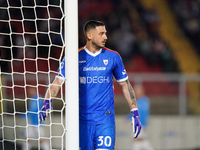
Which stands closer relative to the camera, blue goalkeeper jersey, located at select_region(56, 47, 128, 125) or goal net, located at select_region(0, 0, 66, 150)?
blue goalkeeper jersey, located at select_region(56, 47, 128, 125)

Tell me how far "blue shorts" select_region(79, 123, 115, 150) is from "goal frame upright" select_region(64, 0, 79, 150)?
0.62 metres

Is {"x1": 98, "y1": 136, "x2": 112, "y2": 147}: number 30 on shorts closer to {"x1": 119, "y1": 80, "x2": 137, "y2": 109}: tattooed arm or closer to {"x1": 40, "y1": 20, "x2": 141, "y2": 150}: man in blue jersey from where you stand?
{"x1": 40, "y1": 20, "x2": 141, "y2": 150}: man in blue jersey

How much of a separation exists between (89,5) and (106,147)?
31.1ft

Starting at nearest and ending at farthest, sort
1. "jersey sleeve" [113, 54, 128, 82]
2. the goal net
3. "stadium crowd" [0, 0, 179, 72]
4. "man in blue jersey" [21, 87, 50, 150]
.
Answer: "jersey sleeve" [113, 54, 128, 82] → the goal net → "man in blue jersey" [21, 87, 50, 150] → "stadium crowd" [0, 0, 179, 72]

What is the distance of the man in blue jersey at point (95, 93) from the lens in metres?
3.83

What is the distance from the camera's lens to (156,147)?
909 cm

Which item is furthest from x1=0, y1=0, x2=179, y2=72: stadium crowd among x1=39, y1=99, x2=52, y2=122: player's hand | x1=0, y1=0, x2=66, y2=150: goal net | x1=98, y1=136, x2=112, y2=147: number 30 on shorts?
x1=98, y1=136, x2=112, y2=147: number 30 on shorts

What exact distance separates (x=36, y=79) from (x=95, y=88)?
4.81 meters

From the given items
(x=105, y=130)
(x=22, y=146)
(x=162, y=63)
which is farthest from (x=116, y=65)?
(x=162, y=63)

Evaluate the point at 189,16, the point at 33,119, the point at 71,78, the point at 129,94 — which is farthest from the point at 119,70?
the point at 189,16

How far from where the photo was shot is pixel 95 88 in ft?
12.7

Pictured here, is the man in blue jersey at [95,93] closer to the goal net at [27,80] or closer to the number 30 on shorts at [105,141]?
the number 30 on shorts at [105,141]

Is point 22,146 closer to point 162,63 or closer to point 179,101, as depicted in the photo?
point 179,101

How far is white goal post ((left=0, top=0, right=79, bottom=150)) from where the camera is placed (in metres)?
3.23
